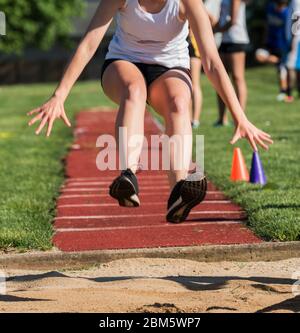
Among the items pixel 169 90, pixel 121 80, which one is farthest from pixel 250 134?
pixel 121 80

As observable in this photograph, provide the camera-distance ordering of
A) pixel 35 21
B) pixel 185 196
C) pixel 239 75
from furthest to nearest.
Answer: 1. pixel 35 21
2. pixel 239 75
3. pixel 185 196

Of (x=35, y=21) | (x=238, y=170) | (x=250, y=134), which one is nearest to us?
(x=250, y=134)

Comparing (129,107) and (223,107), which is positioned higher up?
(223,107)

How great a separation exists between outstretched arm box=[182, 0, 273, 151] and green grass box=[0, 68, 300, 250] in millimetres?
1385

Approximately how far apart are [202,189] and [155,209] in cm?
225

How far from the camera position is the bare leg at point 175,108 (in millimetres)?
6410

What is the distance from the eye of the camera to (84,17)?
59219 millimetres

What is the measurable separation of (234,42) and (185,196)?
8.75 metres

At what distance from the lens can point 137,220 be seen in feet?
25.9

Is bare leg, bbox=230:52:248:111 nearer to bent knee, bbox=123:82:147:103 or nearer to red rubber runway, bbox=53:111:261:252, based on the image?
red rubber runway, bbox=53:111:261:252

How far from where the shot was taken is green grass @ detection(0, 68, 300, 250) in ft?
23.7

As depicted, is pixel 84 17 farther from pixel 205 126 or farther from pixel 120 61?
pixel 120 61

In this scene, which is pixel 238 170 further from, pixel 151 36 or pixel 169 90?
pixel 151 36

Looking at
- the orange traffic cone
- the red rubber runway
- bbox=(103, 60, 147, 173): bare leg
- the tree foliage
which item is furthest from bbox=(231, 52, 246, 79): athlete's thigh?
the tree foliage
